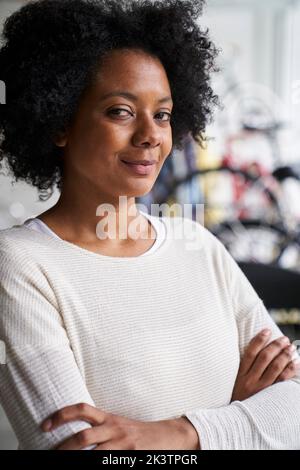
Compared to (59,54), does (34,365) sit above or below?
below

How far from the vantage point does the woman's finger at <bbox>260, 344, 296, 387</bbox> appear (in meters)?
1.25

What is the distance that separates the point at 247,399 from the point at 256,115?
2.42 meters

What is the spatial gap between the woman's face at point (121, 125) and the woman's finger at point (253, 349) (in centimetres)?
37

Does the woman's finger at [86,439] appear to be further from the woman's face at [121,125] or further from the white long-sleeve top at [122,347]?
the woman's face at [121,125]

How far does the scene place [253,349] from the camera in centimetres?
128

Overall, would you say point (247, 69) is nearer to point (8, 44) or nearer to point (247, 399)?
point (8, 44)

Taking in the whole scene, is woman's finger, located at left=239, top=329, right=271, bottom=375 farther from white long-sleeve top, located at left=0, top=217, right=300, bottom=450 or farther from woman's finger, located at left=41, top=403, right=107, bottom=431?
woman's finger, located at left=41, top=403, right=107, bottom=431

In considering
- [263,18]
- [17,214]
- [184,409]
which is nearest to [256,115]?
[263,18]

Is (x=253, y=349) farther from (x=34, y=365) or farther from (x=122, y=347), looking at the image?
(x=34, y=365)

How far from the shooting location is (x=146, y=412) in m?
1.09

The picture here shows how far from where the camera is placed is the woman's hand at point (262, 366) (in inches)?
48.8

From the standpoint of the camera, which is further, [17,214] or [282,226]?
[282,226]

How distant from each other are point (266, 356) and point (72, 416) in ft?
1.50

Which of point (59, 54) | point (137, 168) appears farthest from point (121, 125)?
point (59, 54)
